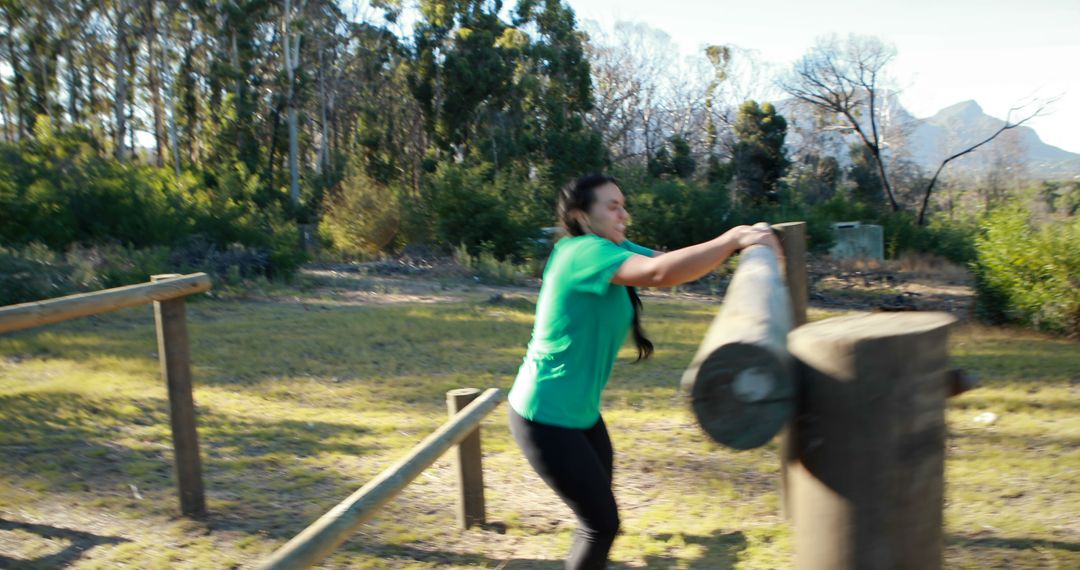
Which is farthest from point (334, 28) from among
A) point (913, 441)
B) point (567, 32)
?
point (913, 441)

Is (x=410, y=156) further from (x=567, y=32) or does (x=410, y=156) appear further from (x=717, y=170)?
(x=717, y=170)

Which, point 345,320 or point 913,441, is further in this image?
point 345,320

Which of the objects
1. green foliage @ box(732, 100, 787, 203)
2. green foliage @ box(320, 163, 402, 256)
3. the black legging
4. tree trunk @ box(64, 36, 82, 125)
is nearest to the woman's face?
the black legging

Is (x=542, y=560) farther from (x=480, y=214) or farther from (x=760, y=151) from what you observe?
(x=760, y=151)

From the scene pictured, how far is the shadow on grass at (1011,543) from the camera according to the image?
398cm

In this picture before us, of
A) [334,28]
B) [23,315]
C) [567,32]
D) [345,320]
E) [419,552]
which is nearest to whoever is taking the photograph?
[23,315]

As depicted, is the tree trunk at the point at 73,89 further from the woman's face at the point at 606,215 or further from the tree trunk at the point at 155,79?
the woman's face at the point at 606,215

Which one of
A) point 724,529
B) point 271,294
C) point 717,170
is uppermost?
A: point 717,170

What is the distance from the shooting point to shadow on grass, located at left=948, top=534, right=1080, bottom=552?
3982mm

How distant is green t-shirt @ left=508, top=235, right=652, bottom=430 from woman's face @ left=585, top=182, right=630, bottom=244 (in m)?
0.12

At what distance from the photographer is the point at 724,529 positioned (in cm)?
450

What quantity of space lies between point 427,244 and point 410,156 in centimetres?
2032

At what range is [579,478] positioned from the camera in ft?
8.95

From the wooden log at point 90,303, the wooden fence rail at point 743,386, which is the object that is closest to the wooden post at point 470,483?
the wooden log at point 90,303
